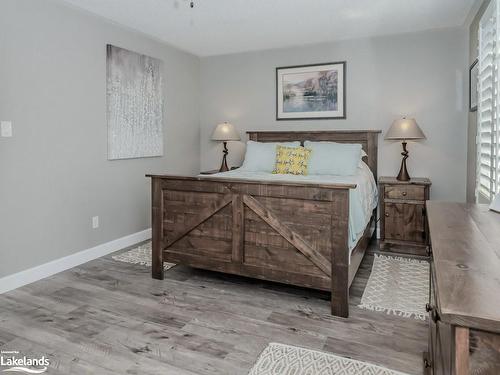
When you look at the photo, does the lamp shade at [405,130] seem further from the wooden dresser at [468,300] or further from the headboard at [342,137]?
the wooden dresser at [468,300]

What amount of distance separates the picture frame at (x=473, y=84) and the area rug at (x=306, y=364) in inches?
109

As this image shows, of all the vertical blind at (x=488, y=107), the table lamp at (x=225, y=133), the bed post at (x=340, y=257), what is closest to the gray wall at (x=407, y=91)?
the table lamp at (x=225, y=133)

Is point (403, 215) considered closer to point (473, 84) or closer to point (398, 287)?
point (398, 287)

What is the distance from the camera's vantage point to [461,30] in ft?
13.1

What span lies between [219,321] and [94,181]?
82.3 inches

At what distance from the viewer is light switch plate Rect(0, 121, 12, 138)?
9.29ft

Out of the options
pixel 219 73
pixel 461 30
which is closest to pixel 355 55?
pixel 461 30

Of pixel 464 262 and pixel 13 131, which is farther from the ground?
pixel 13 131

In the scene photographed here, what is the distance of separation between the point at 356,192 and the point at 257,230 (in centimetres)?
84

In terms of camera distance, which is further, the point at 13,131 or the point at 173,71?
the point at 173,71

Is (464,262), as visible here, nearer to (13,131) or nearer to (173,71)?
(13,131)

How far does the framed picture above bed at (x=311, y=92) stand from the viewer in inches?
178

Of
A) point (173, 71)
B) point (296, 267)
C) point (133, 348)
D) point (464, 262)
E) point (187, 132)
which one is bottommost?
point (133, 348)

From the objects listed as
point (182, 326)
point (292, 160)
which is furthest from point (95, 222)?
point (292, 160)
